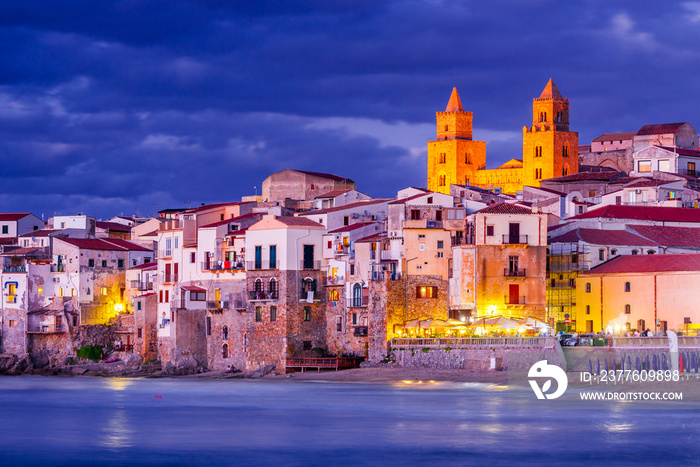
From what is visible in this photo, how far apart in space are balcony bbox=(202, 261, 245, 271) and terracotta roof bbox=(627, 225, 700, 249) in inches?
1047

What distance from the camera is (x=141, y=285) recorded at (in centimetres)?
9506

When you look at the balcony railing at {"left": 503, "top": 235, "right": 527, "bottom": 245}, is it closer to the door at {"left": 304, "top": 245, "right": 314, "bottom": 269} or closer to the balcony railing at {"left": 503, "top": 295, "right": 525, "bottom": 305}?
the balcony railing at {"left": 503, "top": 295, "right": 525, "bottom": 305}

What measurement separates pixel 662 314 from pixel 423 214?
15201 millimetres

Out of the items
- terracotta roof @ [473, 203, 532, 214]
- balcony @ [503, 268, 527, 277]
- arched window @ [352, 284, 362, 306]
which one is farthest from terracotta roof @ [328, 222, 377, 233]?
balcony @ [503, 268, 527, 277]

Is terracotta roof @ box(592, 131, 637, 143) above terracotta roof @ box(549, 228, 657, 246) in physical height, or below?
above

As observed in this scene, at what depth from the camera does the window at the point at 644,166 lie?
12678cm

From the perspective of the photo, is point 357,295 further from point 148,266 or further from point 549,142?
point 549,142

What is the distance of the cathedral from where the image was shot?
159 m

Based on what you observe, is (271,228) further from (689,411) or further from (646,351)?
(689,411)

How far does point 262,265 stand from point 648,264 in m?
23.4

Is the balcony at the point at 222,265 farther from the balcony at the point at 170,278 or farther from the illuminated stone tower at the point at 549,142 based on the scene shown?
the illuminated stone tower at the point at 549,142

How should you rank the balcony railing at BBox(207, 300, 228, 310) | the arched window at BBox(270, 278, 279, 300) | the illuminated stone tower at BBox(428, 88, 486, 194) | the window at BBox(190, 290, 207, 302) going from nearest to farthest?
the arched window at BBox(270, 278, 279, 300), the balcony railing at BBox(207, 300, 228, 310), the window at BBox(190, 290, 207, 302), the illuminated stone tower at BBox(428, 88, 486, 194)

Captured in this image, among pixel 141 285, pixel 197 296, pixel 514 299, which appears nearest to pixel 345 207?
pixel 197 296

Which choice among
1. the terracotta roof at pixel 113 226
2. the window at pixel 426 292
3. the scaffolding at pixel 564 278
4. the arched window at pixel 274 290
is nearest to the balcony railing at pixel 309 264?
the arched window at pixel 274 290
